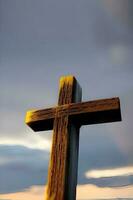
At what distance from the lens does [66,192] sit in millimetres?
2648

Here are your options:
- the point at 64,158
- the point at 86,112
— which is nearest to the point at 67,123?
the point at 86,112

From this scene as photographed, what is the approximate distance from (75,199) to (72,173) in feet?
0.76

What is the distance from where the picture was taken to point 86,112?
3.04 meters

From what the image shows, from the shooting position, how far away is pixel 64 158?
110 inches

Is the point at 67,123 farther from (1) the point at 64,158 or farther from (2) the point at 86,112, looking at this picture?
(1) the point at 64,158

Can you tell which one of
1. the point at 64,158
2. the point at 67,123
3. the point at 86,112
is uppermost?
the point at 86,112

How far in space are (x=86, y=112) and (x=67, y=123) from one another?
0.21 metres

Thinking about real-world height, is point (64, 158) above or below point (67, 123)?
below

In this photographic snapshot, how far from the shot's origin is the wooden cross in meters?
2.71

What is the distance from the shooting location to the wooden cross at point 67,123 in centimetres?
271

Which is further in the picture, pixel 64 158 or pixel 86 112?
pixel 86 112

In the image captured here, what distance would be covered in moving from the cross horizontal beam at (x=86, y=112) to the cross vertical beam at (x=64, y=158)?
2.3 inches

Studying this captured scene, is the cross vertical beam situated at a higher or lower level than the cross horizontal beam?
lower

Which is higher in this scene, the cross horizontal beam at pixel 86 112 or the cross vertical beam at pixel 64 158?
the cross horizontal beam at pixel 86 112
